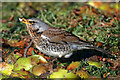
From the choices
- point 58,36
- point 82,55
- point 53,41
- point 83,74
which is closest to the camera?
point 83,74

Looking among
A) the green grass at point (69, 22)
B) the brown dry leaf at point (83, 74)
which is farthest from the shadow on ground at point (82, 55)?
the brown dry leaf at point (83, 74)

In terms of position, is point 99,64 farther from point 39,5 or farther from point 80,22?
point 39,5

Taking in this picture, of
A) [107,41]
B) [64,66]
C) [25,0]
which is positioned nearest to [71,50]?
[64,66]

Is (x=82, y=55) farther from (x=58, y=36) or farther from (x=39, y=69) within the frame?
(x=39, y=69)

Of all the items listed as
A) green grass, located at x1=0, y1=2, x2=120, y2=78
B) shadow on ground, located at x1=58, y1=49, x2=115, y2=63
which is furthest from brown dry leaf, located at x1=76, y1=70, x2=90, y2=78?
shadow on ground, located at x1=58, y1=49, x2=115, y2=63

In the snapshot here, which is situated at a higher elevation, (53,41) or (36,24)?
(36,24)

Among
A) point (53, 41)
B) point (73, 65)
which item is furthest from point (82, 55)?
point (53, 41)

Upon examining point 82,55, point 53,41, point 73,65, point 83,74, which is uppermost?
point 53,41

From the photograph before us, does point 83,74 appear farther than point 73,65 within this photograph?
No

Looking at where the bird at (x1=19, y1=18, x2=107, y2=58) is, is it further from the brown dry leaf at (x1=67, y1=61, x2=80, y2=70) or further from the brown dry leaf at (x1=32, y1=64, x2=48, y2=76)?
the brown dry leaf at (x1=32, y1=64, x2=48, y2=76)
